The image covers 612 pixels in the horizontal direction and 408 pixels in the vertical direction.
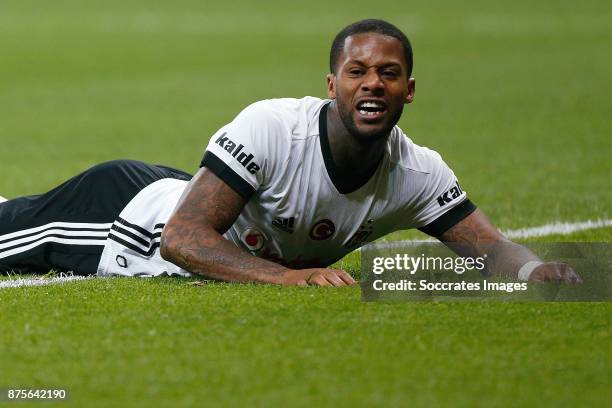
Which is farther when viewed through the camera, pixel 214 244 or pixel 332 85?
pixel 332 85

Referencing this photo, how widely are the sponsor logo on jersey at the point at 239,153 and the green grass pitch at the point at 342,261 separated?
1.82 feet

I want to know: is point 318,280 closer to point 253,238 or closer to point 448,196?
point 253,238

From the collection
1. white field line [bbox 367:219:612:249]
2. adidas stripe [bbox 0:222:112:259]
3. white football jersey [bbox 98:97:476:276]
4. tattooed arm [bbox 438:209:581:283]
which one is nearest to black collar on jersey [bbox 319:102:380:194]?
white football jersey [bbox 98:97:476:276]

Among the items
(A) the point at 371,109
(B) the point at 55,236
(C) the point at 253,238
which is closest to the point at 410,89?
(A) the point at 371,109

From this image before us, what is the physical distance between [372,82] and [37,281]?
6.50 ft

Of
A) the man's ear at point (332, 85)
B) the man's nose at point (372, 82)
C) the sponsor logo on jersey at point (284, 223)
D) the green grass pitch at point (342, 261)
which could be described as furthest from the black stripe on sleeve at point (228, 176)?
the man's nose at point (372, 82)

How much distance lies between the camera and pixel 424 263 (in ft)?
20.3

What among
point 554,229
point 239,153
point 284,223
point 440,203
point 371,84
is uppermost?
point 371,84

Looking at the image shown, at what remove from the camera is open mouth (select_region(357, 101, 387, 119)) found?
5.75 m

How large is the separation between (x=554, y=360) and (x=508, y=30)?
3060 cm

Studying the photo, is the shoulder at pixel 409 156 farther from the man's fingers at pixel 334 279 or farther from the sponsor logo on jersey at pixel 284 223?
the man's fingers at pixel 334 279

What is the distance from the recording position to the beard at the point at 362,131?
19.0ft

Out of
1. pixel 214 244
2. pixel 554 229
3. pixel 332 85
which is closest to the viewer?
pixel 214 244

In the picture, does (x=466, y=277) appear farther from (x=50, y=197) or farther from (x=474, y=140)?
(x=474, y=140)
